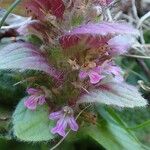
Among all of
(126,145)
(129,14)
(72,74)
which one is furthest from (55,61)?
(129,14)

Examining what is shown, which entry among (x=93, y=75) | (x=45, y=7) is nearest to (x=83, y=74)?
(x=93, y=75)

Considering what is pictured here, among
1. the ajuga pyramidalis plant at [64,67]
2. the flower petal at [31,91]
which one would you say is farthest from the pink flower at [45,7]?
the flower petal at [31,91]

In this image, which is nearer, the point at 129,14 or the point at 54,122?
the point at 54,122

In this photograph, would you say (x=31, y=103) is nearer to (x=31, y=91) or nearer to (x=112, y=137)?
(x=31, y=91)

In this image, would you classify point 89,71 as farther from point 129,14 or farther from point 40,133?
point 129,14

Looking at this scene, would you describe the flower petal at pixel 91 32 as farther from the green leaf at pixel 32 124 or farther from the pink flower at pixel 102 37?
the green leaf at pixel 32 124

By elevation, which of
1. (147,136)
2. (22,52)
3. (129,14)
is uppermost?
(22,52)

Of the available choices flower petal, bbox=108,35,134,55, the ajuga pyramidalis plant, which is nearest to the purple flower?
the ajuga pyramidalis plant
